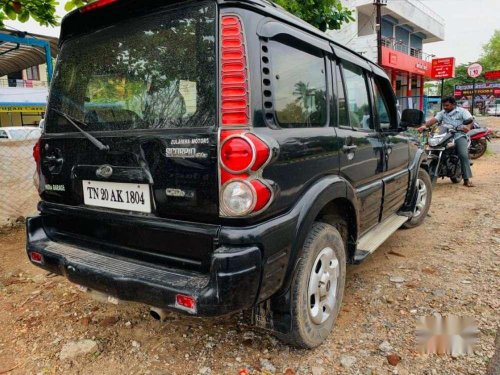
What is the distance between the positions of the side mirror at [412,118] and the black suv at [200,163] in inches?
55.5

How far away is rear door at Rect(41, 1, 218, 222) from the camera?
1831mm

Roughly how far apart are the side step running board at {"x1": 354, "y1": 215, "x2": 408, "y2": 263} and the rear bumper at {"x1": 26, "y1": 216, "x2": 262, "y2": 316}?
1317mm

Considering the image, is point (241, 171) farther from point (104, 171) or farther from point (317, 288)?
point (317, 288)

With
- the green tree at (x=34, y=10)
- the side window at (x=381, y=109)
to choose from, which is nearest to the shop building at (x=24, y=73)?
the green tree at (x=34, y=10)

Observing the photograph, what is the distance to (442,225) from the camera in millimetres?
4938

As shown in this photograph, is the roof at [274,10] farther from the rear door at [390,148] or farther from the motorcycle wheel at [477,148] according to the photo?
the motorcycle wheel at [477,148]

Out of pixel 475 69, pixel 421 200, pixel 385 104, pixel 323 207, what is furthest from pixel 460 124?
pixel 475 69

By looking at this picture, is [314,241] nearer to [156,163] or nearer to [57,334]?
[156,163]

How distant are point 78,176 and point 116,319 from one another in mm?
1140

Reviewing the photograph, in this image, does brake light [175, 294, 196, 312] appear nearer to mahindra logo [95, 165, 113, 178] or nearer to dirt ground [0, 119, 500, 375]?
dirt ground [0, 119, 500, 375]

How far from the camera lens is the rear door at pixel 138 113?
6.01 ft

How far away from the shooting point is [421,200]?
4.84 meters

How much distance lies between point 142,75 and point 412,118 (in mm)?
2785

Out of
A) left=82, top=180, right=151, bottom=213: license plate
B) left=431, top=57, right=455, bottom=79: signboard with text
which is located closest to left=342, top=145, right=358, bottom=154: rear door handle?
left=82, top=180, right=151, bottom=213: license plate
